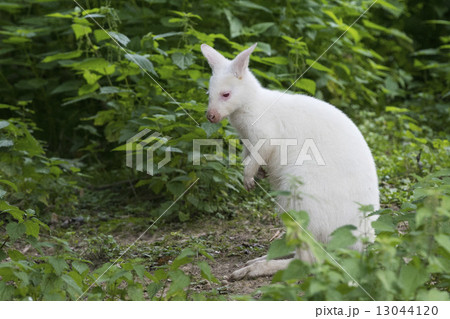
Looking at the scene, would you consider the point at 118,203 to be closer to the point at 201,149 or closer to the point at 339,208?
the point at 201,149

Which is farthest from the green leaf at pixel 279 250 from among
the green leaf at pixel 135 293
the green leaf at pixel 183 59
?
the green leaf at pixel 183 59

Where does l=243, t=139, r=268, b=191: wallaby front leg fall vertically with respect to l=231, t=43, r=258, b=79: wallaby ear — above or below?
below

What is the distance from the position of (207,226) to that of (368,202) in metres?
1.89

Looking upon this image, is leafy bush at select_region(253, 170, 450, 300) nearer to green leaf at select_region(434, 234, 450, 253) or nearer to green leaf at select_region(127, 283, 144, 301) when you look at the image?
green leaf at select_region(434, 234, 450, 253)

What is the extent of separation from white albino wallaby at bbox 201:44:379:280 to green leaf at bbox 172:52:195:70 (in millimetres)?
963

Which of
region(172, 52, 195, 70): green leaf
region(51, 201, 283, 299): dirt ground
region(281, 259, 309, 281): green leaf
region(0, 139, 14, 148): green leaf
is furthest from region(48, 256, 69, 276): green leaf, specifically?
region(172, 52, 195, 70): green leaf

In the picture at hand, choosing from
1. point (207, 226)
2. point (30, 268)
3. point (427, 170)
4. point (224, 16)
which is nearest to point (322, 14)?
point (224, 16)

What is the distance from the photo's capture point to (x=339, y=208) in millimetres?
3729

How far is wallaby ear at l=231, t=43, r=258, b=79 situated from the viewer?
4.15 metres

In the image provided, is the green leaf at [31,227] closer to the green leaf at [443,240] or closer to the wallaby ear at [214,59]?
the wallaby ear at [214,59]

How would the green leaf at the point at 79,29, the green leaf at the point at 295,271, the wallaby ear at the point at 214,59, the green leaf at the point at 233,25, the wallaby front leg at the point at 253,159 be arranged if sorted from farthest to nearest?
the green leaf at the point at 233,25
the green leaf at the point at 79,29
the wallaby ear at the point at 214,59
the wallaby front leg at the point at 253,159
the green leaf at the point at 295,271

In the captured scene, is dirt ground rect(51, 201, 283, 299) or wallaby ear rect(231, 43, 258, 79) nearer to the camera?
wallaby ear rect(231, 43, 258, 79)

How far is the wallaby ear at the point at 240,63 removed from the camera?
163 inches

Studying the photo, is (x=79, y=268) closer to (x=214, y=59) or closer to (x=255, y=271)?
(x=255, y=271)
